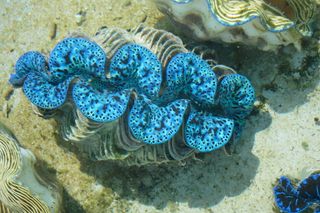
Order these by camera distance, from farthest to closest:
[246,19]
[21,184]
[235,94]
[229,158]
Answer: [229,158] → [235,94] → [21,184] → [246,19]

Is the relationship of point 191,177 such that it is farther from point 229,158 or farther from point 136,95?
point 136,95

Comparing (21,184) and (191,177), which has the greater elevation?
(21,184)

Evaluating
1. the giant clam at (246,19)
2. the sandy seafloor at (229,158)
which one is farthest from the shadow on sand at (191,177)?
the giant clam at (246,19)

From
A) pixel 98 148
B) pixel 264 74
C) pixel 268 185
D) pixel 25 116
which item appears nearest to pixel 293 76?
pixel 264 74

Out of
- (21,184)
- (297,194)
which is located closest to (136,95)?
(21,184)

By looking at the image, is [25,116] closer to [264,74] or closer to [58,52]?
[58,52]

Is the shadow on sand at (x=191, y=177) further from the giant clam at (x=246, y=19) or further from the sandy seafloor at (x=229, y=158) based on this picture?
the giant clam at (x=246, y=19)

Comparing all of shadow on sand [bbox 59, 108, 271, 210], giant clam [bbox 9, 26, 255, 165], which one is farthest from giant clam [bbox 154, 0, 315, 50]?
shadow on sand [bbox 59, 108, 271, 210]
